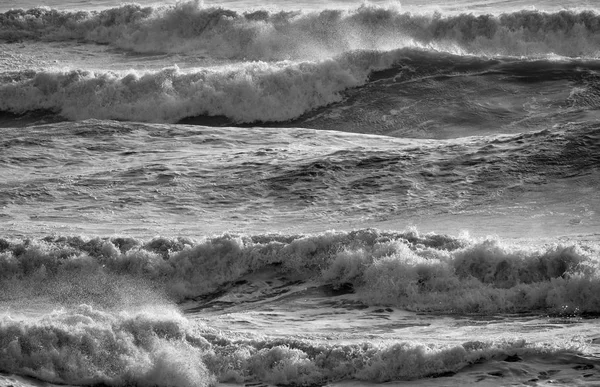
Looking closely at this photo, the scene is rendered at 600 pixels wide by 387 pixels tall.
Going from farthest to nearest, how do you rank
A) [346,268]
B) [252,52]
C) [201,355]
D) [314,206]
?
[252,52] < [314,206] < [346,268] < [201,355]

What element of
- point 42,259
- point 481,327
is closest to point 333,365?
point 481,327

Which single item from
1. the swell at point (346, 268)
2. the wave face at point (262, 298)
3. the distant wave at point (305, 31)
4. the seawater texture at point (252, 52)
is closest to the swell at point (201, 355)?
the wave face at point (262, 298)

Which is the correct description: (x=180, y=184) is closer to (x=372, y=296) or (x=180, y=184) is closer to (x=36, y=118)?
(x=372, y=296)

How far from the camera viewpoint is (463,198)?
43.5 ft

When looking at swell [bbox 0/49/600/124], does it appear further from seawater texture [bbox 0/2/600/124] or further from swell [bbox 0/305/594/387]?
swell [bbox 0/305/594/387]

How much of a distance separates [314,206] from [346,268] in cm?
279

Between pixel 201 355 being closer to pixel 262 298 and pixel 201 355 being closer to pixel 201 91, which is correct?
pixel 262 298

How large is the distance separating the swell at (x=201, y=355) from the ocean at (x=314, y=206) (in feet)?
0.06

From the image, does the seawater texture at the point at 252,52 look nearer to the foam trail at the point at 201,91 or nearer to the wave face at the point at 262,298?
the foam trail at the point at 201,91

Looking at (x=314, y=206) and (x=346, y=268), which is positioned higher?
(x=314, y=206)

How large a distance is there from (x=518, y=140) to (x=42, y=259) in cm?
764

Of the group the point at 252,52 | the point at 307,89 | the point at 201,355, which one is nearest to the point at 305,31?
the point at 252,52

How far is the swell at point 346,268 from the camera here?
971 centimetres

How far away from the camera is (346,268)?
10625 mm
